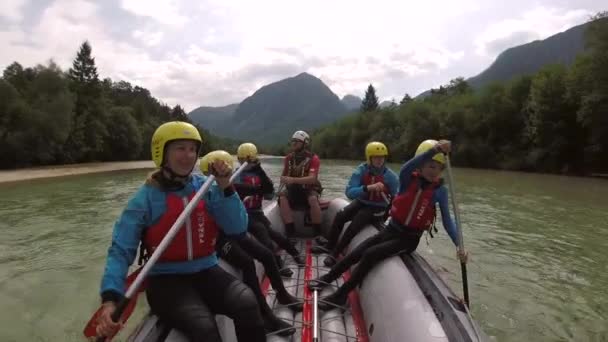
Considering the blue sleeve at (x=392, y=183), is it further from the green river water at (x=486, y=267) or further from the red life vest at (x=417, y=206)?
the green river water at (x=486, y=267)

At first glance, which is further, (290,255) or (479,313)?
(290,255)

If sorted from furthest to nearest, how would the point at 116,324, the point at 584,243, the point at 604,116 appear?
the point at 604,116, the point at 584,243, the point at 116,324

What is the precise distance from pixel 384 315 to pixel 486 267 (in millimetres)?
4656

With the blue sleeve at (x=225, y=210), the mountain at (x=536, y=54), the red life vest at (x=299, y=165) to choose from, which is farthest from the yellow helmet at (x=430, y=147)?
the mountain at (x=536, y=54)

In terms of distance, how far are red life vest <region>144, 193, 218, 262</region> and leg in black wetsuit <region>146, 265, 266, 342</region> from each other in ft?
0.45

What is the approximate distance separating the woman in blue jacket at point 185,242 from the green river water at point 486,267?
2.71 m

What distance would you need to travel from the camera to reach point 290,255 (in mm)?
Answer: 5539

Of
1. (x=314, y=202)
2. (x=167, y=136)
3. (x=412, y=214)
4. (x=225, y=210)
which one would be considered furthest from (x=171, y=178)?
(x=314, y=202)

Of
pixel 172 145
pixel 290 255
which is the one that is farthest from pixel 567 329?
pixel 172 145

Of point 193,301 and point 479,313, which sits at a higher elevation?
point 193,301

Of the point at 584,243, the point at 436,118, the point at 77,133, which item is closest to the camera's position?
the point at 584,243

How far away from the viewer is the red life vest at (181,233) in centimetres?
245

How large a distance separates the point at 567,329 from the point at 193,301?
4.44 meters

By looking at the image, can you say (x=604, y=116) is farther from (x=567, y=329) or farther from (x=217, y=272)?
(x=217, y=272)
